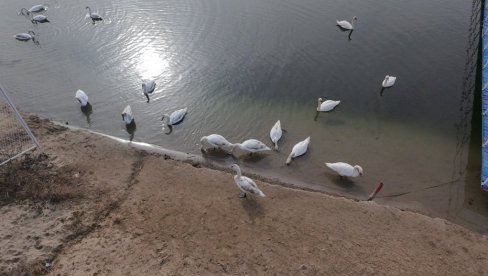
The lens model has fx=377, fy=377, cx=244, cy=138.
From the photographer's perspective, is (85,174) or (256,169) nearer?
(85,174)

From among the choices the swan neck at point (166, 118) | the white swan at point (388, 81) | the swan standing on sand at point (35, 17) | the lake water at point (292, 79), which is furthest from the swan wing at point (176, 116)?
the swan standing on sand at point (35, 17)

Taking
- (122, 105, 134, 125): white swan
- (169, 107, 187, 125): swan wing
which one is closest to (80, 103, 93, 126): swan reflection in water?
(122, 105, 134, 125): white swan

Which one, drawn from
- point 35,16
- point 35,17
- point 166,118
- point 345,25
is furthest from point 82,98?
point 345,25

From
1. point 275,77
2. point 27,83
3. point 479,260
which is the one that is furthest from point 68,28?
point 479,260

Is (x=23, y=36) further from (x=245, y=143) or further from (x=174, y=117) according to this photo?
(x=245, y=143)

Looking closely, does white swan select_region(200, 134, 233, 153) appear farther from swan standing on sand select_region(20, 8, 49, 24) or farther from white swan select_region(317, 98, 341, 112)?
swan standing on sand select_region(20, 8, 49, 24)

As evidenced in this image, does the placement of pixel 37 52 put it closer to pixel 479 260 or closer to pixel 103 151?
pixel 103 151
